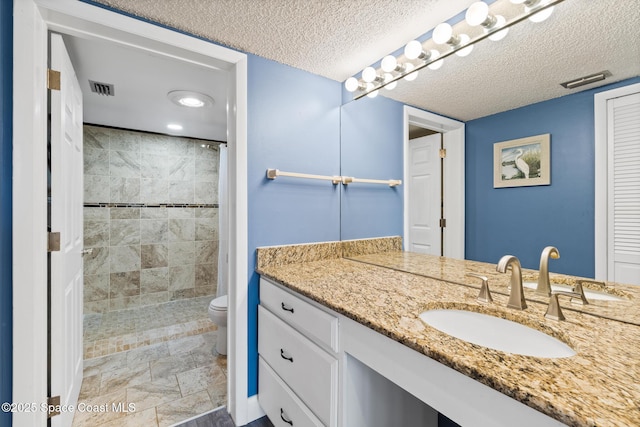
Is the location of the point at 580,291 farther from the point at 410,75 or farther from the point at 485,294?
the point at 410,75

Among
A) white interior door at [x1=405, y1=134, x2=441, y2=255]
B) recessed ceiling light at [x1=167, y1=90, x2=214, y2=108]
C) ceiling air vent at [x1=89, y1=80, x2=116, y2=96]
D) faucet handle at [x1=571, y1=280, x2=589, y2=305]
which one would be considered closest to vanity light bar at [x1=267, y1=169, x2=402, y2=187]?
white interior door at [x1=405, y1=134, x2=441, y2=255]

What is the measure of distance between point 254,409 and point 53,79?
6.22ft

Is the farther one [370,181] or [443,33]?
[370,181]

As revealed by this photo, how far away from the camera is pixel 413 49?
4.53 ft

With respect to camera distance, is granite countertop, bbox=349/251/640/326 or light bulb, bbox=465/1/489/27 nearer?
granite countertop, bbox=349/251/640/326

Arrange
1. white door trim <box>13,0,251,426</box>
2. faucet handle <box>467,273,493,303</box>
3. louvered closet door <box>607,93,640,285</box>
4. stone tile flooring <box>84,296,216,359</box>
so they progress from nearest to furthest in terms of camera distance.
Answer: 1. louvered closet door <box>607,93,640,285</box>
2. faucet handle <box>467,273,493,303</box>
3. white door trim <box>13,0,251,426</box>
4. stone tile flooring <box>84,296,216,359</box>

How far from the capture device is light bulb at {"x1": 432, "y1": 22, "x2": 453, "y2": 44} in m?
1.24

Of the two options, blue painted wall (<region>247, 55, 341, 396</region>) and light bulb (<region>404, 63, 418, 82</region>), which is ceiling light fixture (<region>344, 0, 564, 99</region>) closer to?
light bulb (<region>404, 63, 418, 82</region>)

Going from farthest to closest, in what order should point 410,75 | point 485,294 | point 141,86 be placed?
1. point 141,86
2. point 410,75
3. point 485,294

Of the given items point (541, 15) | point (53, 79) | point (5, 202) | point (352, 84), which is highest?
point (352, 84)

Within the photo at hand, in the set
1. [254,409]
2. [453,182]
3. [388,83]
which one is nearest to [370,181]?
[388,83]

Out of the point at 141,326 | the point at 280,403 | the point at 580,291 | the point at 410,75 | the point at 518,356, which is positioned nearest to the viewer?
the point at 518,356

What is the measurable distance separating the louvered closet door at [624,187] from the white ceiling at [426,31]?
11 centimetres

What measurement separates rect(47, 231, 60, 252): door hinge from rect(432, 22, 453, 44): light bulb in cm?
192
